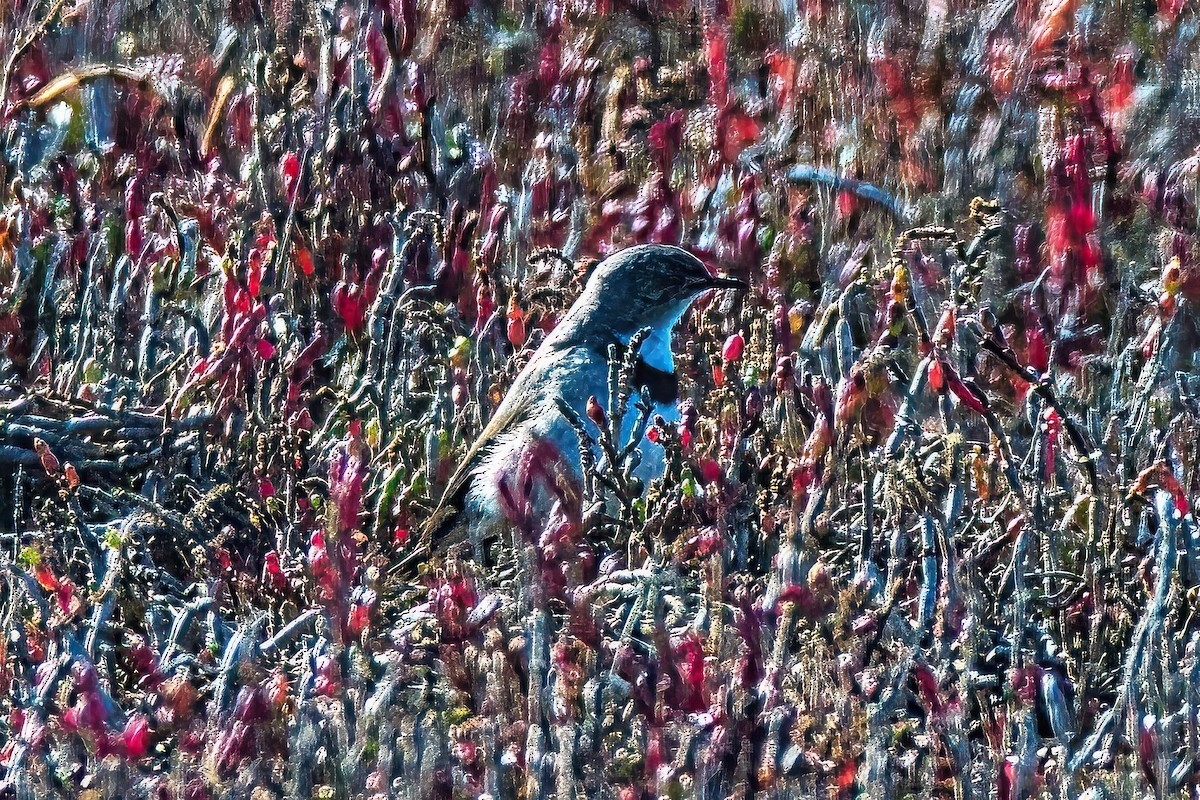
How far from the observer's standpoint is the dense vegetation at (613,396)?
3086 mm

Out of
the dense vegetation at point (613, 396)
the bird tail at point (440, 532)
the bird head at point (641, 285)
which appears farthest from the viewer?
the bird head at point (641, 285)

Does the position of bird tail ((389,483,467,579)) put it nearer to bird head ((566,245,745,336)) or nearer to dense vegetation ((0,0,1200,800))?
dense vegetation ((0,0,1200,800))

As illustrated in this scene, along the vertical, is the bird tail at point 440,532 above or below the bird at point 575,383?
below

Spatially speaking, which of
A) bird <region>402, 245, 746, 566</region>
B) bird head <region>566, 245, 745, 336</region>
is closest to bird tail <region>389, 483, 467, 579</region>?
bird <region>402, 245, 746, 566</region>

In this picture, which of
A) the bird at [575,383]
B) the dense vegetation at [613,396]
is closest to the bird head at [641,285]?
the bird at [575,383]

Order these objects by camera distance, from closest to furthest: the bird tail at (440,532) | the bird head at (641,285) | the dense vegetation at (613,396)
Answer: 1. the dense vegetation at (613,396)
2. the bird tail at (440,532)
3. the bird head at (641,285)

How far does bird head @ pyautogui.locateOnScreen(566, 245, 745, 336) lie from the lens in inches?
186

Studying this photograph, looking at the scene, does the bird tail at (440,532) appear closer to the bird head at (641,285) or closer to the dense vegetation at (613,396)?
the dense vegetation at (613,396)

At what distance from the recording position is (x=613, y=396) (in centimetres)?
363

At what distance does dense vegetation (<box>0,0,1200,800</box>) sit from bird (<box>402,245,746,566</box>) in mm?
108

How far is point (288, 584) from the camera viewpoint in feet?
12.5

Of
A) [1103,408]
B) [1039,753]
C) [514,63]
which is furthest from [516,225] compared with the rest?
[1039,753]

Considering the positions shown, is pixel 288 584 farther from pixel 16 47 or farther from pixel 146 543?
pixel 16 47

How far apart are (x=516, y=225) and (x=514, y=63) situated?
0.75 m
